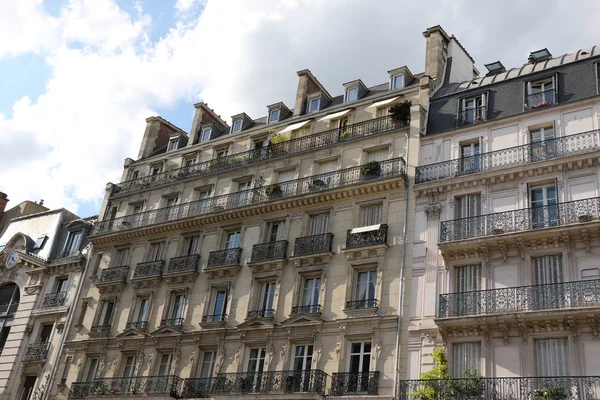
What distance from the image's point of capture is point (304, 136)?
1020 inches

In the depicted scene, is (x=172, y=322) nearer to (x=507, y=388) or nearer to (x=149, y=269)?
(x=149, y=269)

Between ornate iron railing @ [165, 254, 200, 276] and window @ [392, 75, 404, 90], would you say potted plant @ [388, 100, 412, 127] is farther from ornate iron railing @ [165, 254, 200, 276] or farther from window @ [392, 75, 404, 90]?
ornate iron railing @ [165, 254, 200, 276]

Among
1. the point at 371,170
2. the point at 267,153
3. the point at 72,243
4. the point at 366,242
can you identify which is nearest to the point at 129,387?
the point at 72,243

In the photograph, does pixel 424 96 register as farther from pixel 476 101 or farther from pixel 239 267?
pixel 239 267

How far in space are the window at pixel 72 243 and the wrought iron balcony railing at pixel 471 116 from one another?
17830 millimetres

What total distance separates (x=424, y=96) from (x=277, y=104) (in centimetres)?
744

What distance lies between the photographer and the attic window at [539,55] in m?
23.7

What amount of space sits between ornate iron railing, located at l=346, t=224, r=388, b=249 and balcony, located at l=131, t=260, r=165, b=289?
807 cm

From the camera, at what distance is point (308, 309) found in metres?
21.6

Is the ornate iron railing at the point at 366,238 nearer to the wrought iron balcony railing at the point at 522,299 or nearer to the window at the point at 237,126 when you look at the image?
the wrought iron balcony railing at the point at 522,299

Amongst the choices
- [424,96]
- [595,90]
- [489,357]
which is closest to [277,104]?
[424,96]

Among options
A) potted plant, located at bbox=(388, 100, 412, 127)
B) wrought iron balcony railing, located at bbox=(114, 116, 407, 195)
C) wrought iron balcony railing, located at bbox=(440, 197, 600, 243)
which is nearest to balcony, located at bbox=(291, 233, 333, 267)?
wrought iron balcony railing, located at bbox=(440, 197, 600, 243)

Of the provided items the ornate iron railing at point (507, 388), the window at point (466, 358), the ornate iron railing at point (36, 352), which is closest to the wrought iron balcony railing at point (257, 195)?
the ornate iron railing at point (36, 352)

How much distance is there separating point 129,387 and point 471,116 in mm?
14909
